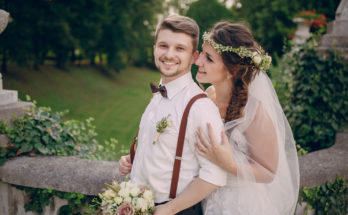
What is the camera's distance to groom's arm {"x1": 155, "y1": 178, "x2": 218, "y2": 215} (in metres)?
1.71

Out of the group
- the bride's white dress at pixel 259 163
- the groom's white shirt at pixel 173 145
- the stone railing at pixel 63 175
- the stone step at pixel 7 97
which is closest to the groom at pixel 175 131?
the groom's white shirt at pixel 173 145

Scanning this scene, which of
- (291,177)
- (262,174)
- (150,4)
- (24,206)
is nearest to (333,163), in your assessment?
(291,177)

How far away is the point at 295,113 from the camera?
12.9 ft

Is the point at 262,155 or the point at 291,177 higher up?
the point at 262,155

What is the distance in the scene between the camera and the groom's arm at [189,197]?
1.71 metres

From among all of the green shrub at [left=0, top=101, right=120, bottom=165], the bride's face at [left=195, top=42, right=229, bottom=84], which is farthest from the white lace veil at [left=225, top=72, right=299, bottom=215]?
the green shrub at [left=0, top=101, right=120, bottom=165]

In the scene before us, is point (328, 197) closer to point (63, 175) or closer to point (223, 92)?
point (223, 92)

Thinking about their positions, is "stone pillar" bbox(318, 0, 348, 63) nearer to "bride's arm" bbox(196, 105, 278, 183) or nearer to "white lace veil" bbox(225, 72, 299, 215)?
"white lace veil" bbox(225, 72, 299, 215)

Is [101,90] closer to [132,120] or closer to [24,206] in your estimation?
[132,120]

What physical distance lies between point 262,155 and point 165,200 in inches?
26.8

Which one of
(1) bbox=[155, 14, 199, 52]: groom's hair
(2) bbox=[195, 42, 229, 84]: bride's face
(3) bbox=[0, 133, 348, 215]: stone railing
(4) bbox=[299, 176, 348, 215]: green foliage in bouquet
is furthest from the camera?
(4) bbox=[299, 176, 348, 215]: green foliage in bouquet

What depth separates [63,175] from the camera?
2.45 meters

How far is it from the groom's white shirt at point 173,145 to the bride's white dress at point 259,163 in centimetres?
25

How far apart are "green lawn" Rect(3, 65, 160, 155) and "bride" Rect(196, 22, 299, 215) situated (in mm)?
7113
